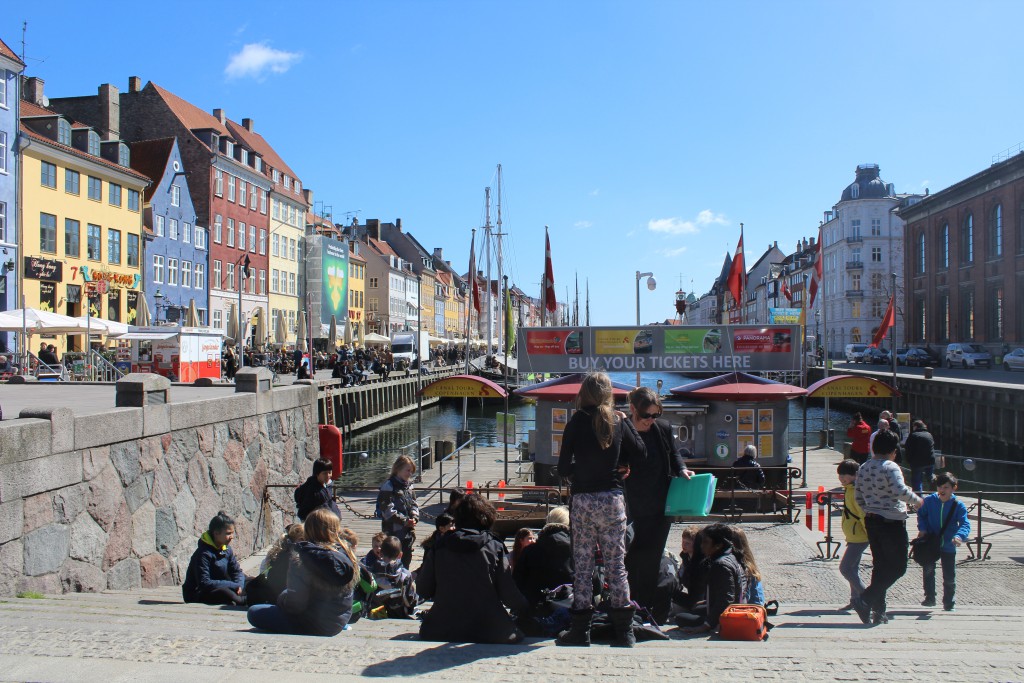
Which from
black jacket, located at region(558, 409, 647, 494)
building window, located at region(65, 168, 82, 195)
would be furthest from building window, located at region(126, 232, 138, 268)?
black jacket, located at region(558, 409, 647, 494)

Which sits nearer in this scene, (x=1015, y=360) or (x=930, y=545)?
(x=930, y=545)

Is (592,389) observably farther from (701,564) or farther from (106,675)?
(106,675)

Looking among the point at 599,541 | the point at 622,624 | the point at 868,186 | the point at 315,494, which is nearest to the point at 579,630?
the point at 622,624

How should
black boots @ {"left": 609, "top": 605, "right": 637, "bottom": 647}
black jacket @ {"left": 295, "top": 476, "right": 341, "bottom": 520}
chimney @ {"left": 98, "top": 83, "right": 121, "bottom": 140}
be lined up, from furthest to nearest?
1. chimney @ {"left": 98, "top": 83, "right": 121, "bottom": 140}
2. black jacket @ {"left": 295, "top": 476, "right": 341, "bottom": 520}
3. black boots @ {"left": 609, "top": 605, "right": 637, "bottom": 647}

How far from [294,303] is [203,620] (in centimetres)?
6825

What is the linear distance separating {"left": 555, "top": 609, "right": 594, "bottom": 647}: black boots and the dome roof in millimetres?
103628

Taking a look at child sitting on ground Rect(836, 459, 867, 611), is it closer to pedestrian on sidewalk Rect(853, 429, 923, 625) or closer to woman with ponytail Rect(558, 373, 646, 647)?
pedestrian on sidewalk Rect(853, 429, 923, 625)

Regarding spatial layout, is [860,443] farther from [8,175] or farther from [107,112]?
[107,112]

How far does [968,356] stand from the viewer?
59.7 m

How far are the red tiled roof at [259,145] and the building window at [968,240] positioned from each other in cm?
5439

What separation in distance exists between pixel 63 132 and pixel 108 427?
122 ft

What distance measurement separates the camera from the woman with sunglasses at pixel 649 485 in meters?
6.02

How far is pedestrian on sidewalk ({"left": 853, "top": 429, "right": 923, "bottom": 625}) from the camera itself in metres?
7.04

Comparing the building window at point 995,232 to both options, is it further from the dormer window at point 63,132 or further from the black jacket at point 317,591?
the black jacket at point 317,591
